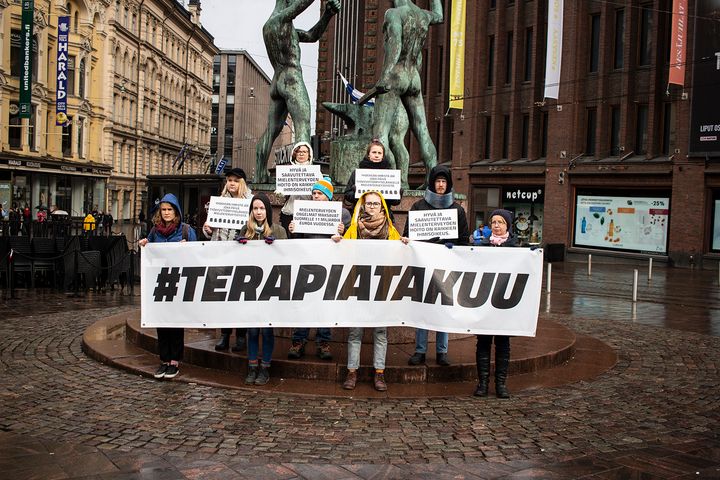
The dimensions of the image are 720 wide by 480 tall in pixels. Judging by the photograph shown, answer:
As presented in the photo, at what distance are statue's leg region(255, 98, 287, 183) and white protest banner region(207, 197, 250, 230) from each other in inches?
149

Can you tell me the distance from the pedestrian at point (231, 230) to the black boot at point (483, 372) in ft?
8.93

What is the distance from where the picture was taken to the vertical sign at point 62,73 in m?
46.8

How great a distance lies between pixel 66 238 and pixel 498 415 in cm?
1263

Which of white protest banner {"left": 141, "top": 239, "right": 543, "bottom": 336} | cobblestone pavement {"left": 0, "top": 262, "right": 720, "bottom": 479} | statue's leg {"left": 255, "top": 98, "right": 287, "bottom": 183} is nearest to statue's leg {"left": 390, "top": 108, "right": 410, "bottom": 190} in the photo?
statue's leg {"left": 255, "top": 98, "right": 287, "bottom": 183}

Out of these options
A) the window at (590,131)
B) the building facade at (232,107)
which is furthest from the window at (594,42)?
the building facade at (232,107)

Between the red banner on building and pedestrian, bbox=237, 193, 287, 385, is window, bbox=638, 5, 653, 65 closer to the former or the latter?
the red banner on building

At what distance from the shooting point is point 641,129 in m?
36.4

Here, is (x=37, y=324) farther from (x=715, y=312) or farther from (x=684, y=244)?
(x=684, y=244)

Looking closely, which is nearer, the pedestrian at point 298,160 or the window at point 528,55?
the pedestrian at point 298,160

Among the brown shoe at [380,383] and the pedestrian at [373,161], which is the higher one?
the pedestrian at [373,161]

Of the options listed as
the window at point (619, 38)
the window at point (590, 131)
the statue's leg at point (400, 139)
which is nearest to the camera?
the statue's leg at point (400, 139)

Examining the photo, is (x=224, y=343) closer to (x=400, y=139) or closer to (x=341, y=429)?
(x=341, y=429)

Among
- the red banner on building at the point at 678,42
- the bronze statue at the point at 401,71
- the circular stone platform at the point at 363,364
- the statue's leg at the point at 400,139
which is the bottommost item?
the circular stone platform at the point at 363,364

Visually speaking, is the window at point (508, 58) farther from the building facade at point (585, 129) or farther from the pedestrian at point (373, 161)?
the pedestrian at point (373, 161)
